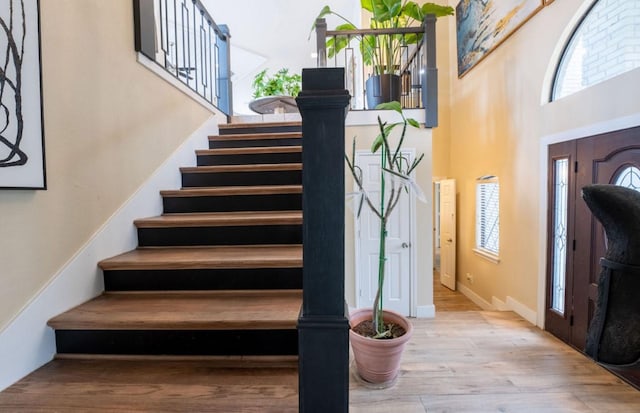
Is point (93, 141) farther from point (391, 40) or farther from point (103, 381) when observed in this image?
point (391, 40)

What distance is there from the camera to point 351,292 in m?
3.32

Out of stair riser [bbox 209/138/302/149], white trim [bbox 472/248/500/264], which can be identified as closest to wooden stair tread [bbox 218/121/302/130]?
stair riser [bbox 209/138/302/149]

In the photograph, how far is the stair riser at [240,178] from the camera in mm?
2471

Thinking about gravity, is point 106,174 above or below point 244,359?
above

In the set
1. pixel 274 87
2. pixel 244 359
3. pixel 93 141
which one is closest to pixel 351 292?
pixel 244 359

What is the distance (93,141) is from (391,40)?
2823mm

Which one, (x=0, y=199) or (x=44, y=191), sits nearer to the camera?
(x=0, y=199)

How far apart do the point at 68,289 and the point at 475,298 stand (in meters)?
Result: 4.85

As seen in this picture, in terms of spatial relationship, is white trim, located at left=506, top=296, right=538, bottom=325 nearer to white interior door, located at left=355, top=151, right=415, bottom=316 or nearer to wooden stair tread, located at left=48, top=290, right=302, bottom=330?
white interior door, located at left=355, top=151, right=415, bottom=316

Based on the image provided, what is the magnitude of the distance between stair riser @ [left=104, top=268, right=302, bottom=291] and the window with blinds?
3.41 metres

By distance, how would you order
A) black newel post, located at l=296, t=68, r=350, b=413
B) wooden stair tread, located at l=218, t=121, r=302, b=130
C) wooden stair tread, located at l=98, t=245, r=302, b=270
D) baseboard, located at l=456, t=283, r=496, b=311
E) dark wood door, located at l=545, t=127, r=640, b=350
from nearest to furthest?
black newel post, located at l=296, t=68, r=350, b=413 < wooden stair tread, located at l=98, t=245, r=302, b=270 < dark wood door, located at l=545, t=127, r=640, b=350 < wooden stair tread, located at l=218, t=121, r=302, b=130 < baseboard, located at l=456, t=283, r=496, b=311

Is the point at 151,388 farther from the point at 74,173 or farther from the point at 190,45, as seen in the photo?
the point at 190,45

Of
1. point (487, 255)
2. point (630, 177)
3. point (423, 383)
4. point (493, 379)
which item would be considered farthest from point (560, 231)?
point (423, 383)

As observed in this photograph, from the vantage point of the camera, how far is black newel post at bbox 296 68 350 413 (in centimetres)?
97
